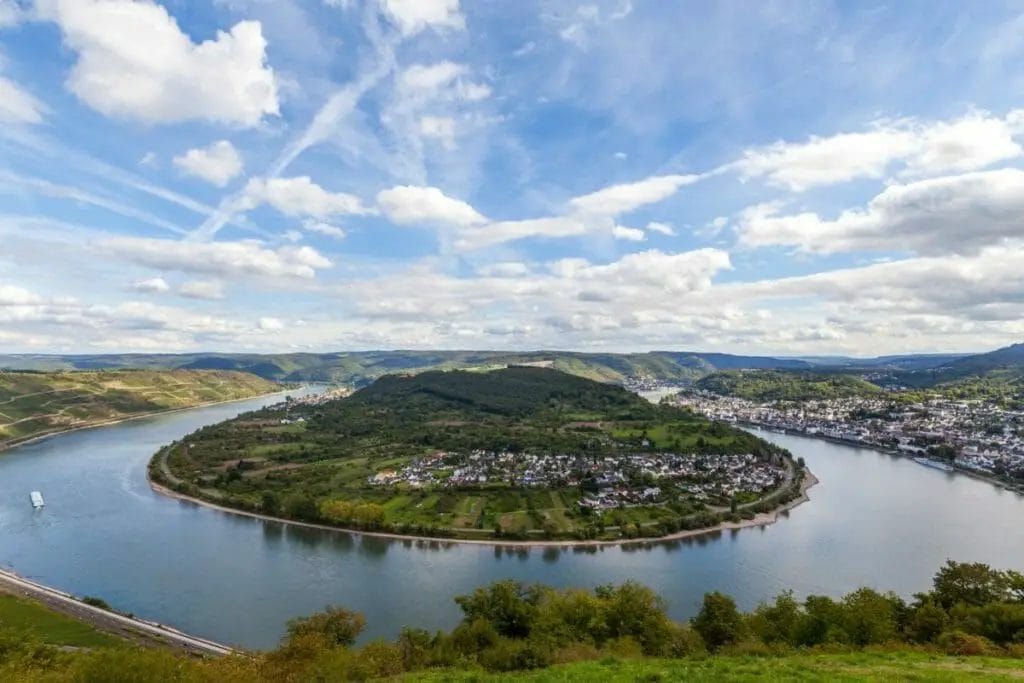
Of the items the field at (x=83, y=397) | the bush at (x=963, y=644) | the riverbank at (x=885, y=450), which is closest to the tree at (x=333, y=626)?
the bush at (x=963, y=644)

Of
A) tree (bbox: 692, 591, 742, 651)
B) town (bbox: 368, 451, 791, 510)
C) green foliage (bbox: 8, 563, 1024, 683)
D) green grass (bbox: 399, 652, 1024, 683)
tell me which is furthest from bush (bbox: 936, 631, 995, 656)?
town (bbox: 368, 451, 791, 510)

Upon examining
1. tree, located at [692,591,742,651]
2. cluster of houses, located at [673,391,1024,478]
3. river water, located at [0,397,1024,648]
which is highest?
tree, located at [692,591,742,651]

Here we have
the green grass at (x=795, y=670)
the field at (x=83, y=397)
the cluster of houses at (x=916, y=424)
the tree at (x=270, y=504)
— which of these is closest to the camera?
the green grass at (x=795, y=670)

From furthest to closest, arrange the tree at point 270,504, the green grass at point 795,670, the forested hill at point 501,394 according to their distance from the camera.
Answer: the forested hill at point 501,394, the tree at point 270,504, the green grass at point 795,670

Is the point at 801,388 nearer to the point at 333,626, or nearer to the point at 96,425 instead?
the point at 333,626

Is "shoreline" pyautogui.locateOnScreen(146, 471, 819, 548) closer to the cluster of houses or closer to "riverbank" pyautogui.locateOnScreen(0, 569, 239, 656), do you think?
"riverbank" pyautogui.locateOnScreen(0, 569, 239, 656)

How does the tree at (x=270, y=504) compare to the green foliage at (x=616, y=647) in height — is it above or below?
below

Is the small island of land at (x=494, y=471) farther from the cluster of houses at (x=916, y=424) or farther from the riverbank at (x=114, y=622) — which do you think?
the cluster of houses at (x=916, y=424)
